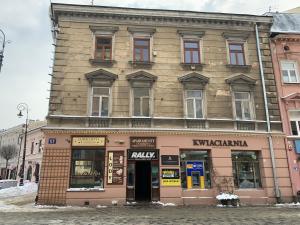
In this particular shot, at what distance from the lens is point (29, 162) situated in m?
44.7

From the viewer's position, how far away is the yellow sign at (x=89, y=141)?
15741 millimetres

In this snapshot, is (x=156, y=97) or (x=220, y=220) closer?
(x=220, y=220)

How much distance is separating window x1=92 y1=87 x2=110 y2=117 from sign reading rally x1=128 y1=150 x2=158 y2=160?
266 centimetres

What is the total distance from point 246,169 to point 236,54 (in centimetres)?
725

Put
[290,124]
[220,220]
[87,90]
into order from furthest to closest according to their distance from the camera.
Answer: [290,124]
[87,90]
[220,220]

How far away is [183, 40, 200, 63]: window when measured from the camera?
59.1 feet

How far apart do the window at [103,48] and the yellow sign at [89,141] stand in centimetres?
494

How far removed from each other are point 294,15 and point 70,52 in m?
16.3

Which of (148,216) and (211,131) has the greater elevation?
(211,131)

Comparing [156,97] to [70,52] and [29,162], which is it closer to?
[70,52]

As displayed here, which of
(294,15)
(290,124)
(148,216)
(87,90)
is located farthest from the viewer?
(294,15)

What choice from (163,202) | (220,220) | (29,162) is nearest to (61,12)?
(163,202)

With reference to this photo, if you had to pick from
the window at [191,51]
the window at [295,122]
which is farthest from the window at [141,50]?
the window at [295,122]

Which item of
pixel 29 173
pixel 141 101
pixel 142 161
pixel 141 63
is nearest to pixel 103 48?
pixel 141 63
